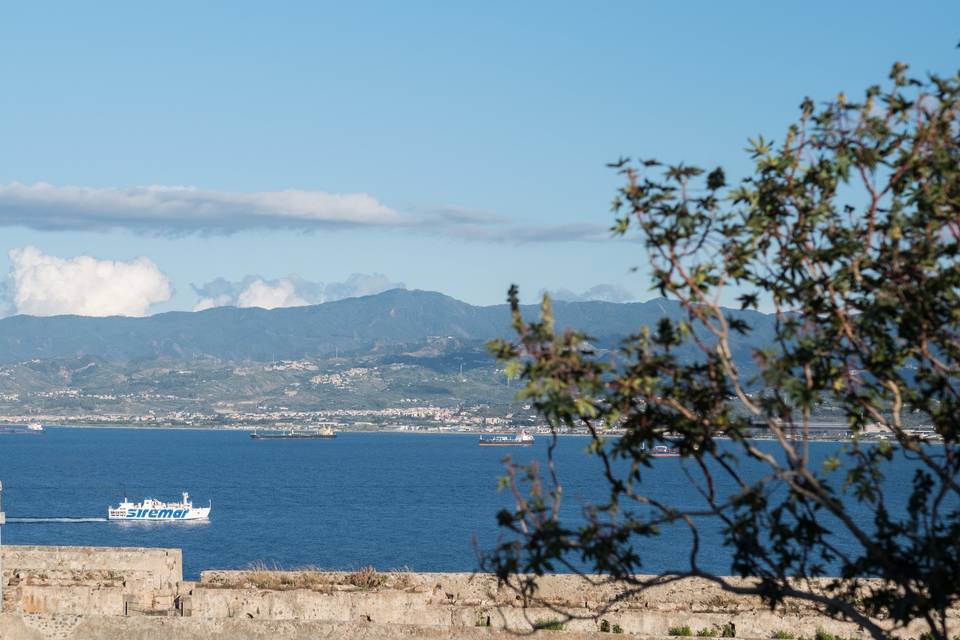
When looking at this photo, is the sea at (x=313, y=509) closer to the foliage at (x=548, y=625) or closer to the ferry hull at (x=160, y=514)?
the ferry hull at (x=160, y=514)

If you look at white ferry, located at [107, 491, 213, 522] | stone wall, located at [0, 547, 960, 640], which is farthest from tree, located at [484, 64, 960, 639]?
white ferry, located at [107, 491, 213, 522]

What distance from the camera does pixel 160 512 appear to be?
383 feet

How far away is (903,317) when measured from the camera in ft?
38.5

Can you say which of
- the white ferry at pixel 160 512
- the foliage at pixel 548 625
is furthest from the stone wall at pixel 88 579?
the white ferry at pixel 160 512

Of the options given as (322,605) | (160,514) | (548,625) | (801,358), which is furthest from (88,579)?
(160,514)

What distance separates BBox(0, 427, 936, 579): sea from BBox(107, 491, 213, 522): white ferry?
1449 millimetres

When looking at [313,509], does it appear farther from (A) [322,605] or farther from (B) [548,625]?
(B) [548,625]

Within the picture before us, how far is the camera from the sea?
8588 cm

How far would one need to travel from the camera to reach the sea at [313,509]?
A: 8588 centimetres

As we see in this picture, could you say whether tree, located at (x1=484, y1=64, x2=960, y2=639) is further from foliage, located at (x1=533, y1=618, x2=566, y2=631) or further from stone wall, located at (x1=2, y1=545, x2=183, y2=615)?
stone wall, located at (x1=2, y1=545, x2=183, y2=615)

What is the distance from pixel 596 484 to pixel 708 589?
12600 centimetres

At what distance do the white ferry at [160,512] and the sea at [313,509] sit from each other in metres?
1.45

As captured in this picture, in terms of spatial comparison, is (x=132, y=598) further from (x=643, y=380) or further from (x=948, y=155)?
(x=948, y=155)

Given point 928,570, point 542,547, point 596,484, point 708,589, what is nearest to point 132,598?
point 708,589
